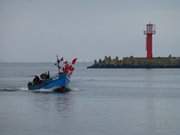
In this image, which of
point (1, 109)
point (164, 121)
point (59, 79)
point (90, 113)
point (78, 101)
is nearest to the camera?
point (164, 121)

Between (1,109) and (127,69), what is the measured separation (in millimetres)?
128381

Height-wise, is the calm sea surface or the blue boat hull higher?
the blue boat hull

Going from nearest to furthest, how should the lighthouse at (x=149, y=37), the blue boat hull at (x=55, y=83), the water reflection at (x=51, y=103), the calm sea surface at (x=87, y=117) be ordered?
the calm sea surface at (x=87, y=117)
the water reflection at (x=51, y=103)
the blue boat hull at (x=55, y=83)
the lighthouse at (x=149, y=37)

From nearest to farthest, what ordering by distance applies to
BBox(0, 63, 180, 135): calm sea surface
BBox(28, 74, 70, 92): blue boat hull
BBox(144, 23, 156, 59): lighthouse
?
BBox(0, 63, 180, 135): calm sea surface
BBox(28, 74, 70, 92): blue boat hull
BBox(144, 23, 156, 59): lighthouse

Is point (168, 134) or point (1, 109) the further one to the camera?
point (1, 109)

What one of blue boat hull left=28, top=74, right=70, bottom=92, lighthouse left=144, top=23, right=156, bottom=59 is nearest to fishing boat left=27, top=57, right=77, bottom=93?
blue boat hull left=28, top=74, right=70, bottom=92

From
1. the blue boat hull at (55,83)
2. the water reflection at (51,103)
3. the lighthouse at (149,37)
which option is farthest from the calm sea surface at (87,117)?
the lighthouse at (149,37)

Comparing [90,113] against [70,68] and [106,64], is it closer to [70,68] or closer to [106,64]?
[70,68]

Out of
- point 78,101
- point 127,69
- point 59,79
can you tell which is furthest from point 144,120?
point 127,69

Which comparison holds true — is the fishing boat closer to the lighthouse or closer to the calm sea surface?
the calm sea surface

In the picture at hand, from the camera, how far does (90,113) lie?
32.8m

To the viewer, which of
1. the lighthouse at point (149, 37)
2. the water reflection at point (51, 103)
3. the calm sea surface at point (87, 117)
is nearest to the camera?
the calm sea surface at point (87, 117)

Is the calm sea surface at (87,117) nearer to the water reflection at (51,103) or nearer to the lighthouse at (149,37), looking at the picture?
the water reflection at (51,103)

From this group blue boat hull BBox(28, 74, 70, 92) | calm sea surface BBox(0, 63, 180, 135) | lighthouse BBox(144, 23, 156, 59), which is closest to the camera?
calm sea surface BBox(0, 63, 180, 135)
